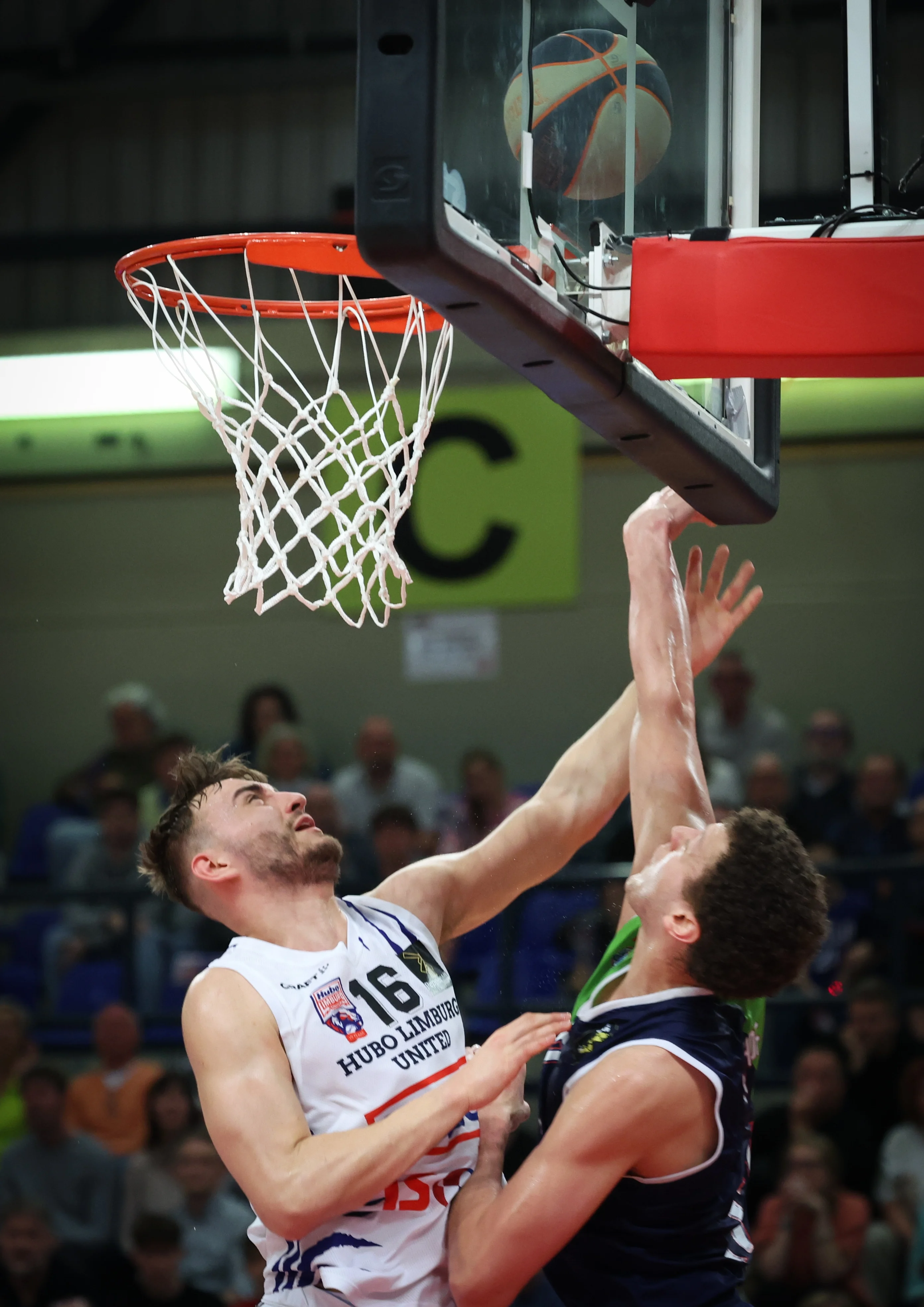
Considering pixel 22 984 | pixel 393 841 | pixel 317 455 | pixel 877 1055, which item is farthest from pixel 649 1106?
pixel 22 984

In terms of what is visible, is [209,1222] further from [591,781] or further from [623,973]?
[623,973]

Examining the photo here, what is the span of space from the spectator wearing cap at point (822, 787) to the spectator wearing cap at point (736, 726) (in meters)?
0.21

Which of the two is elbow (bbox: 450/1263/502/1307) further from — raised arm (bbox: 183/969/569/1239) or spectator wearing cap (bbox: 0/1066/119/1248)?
spectator wearing cap (bbox: 0/1066/119/1248)

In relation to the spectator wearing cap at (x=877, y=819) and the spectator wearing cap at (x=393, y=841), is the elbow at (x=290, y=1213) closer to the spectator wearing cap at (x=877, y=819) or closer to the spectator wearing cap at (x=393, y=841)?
the spectator wearing cap at (x=393, y=841)

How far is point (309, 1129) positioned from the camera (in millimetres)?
2859

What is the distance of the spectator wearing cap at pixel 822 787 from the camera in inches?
291

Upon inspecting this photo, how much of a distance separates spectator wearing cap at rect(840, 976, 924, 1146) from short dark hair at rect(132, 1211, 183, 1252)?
115 inches

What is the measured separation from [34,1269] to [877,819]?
14.4 feet

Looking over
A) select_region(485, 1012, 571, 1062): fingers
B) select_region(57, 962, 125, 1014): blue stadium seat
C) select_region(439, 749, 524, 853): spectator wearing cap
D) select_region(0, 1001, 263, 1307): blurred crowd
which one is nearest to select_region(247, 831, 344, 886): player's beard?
select_region(485, 1012, 571, 1062): fingers

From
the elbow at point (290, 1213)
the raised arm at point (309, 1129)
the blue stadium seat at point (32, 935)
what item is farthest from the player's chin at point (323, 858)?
the blue stadium seat at point (32, 935)

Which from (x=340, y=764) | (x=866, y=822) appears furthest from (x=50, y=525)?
(x=866, y=822)

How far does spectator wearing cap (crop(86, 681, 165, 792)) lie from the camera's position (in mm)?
8469

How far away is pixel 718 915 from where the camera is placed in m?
2.89

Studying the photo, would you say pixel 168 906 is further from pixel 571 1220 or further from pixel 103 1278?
pixel 571 1220
